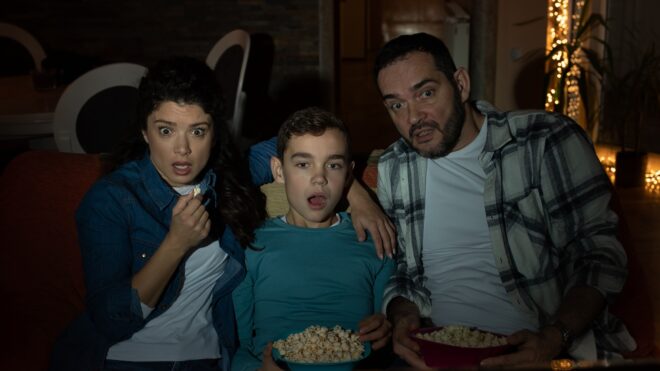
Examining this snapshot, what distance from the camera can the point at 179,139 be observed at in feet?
6.07

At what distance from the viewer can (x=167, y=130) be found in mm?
1869

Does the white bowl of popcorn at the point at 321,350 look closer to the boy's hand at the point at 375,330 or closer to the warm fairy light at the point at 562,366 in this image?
the boy's hand at the point at 375,330

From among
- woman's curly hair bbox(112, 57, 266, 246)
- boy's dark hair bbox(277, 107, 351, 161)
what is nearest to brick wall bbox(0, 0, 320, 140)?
woman's curly hair bbox(112, 57, 266, 246)

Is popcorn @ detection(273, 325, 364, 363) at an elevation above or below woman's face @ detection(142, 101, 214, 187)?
below

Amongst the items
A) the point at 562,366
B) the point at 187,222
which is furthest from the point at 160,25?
the point at 562,366

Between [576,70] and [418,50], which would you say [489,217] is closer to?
[418,50]

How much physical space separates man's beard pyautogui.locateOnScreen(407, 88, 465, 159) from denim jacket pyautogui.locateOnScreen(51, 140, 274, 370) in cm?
52

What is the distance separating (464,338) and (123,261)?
74 cm

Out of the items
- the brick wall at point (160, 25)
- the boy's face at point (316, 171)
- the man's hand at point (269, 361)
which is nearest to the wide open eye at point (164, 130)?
the boy's face at point (316, 171)

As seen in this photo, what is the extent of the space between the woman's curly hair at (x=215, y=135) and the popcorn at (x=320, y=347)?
0.39 m

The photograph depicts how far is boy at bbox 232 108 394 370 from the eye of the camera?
1981 mm

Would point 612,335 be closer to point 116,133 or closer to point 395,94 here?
point 395,94

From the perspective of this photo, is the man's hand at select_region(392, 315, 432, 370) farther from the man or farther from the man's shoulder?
the man's shoulder

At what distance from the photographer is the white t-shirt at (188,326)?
1.85 metres
